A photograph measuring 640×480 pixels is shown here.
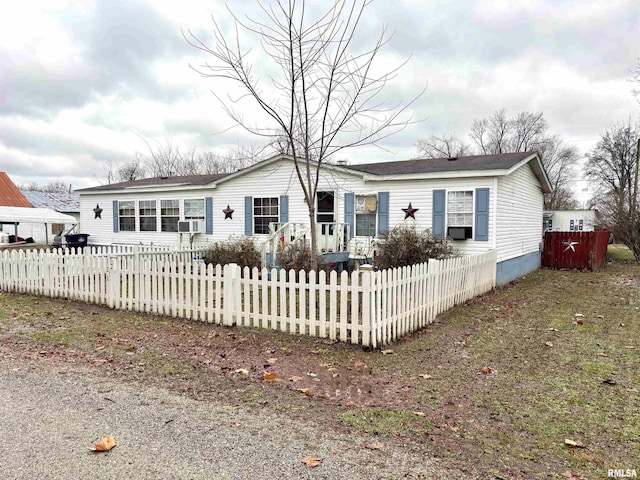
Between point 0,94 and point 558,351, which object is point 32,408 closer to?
point 558,351

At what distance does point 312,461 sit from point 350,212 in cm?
1094

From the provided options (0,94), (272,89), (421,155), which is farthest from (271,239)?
(421,155)

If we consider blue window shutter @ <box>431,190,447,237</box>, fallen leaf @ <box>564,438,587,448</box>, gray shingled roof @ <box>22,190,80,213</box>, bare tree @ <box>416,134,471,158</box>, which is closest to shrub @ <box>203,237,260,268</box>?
blue window shutter @ <box>431,190,447,237</box>

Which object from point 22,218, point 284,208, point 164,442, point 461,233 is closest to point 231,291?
point 164,442

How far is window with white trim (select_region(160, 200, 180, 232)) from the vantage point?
17.0 m

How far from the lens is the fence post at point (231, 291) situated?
633 centimetres

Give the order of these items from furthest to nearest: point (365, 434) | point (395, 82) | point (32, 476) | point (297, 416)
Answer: point (395, 82) < point (297, 416) < point (365, 434) < point (32, 476)

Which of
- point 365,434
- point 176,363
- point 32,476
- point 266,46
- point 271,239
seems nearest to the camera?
point 32,476

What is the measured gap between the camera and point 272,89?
7715 millimetres

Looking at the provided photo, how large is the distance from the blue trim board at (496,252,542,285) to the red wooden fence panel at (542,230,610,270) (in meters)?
0.50

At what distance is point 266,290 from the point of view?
613 cm

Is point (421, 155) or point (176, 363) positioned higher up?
point (421, 155)

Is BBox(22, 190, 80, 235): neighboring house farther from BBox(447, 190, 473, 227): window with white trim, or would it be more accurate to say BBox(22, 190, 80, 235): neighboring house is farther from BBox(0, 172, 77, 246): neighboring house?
BBox(447, 190, 473, 227): window with white trim

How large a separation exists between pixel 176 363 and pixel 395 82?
19.7ft
